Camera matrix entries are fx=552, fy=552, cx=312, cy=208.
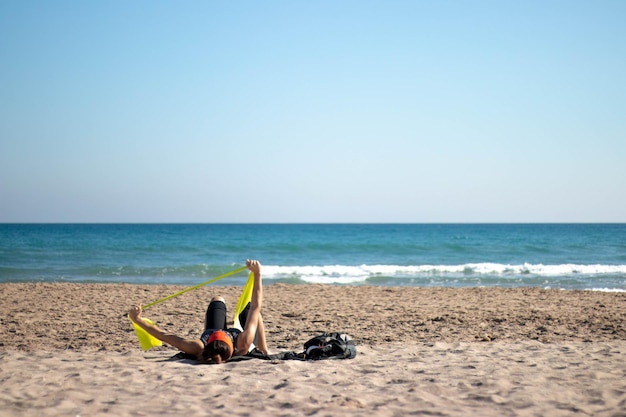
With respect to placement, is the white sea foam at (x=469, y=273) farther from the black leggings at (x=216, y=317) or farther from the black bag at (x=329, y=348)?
the black leggings at (x=216, y=317)

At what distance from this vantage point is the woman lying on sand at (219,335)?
596cm

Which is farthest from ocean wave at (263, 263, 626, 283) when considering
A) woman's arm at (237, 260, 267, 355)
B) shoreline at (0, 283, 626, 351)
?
woman's arm at (237, 260, 267, 355)

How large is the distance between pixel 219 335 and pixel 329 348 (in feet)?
4.19

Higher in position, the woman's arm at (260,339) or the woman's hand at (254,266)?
the woman's hand at (254,266)

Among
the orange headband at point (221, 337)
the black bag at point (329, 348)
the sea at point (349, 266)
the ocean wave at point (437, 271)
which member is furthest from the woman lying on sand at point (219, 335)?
the ocean wave at point (437, 271)

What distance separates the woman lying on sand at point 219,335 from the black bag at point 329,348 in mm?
667

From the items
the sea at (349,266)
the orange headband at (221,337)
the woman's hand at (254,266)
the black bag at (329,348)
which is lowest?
the sea at (349,266)

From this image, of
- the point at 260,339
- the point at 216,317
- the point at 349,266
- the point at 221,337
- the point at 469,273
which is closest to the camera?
the point at 221,337

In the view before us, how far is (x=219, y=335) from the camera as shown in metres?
6.02

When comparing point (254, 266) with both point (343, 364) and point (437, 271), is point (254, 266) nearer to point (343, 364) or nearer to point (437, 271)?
point (343, 364)

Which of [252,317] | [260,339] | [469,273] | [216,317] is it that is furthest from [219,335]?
[469,273]

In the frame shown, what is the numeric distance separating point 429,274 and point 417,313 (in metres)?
11.4

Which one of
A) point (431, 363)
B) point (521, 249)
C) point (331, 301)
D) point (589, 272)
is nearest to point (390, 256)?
point (521, 249)

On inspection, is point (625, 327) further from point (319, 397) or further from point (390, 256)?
point (390, 256)
